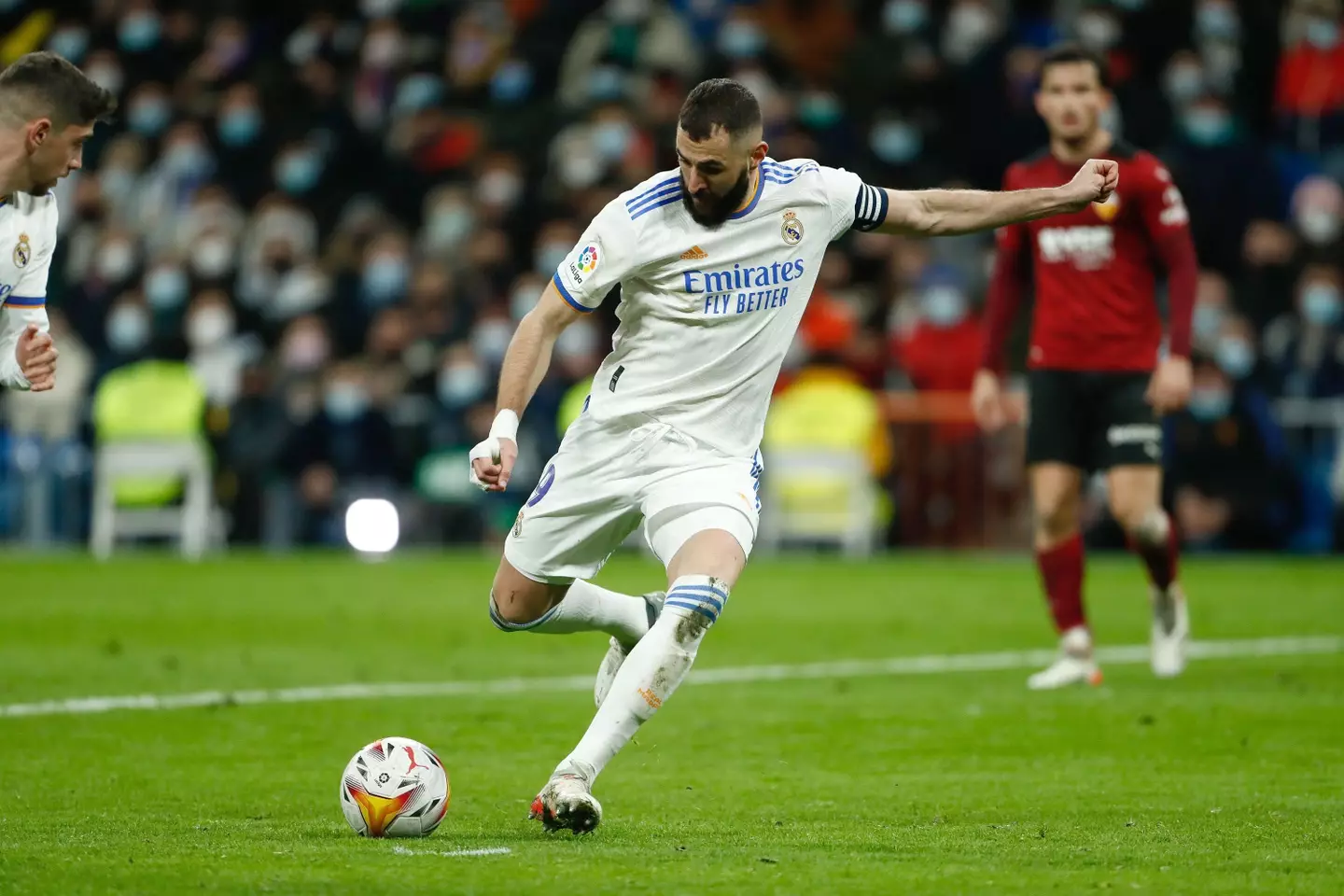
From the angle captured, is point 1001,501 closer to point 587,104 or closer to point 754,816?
point 587,104

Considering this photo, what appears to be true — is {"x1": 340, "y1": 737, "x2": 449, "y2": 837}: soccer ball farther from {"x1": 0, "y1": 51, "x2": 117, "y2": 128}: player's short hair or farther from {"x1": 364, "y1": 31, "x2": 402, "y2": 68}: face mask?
{"x1": 364, "y1": 31, "x2": 402, "y2": 68}: face mask

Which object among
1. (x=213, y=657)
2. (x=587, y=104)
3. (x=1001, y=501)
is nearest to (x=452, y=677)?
(x=213, y=657)

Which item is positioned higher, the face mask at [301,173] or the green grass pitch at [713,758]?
the face mask at [301,173]

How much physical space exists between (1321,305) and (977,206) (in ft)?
42.6

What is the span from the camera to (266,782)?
7.63 m

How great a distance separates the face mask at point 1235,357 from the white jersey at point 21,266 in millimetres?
13634

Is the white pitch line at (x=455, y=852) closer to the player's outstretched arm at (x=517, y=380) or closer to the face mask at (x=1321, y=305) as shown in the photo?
the player's outstretched arm at (x=517, y=380)

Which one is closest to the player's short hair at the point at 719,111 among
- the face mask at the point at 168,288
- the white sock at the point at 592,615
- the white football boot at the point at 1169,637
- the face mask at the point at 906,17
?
the white sock at the point at 592,615

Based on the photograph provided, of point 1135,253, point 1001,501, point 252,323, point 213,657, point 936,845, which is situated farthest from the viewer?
point 252,323

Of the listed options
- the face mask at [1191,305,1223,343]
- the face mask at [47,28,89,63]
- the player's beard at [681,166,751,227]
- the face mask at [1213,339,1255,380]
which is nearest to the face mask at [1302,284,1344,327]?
the face mask at [1213,339,1255,380]

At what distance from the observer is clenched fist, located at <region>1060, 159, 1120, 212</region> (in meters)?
7.16

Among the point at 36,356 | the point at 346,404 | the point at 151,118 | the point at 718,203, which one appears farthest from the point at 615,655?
the point at 151,118

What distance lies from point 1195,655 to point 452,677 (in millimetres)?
4150

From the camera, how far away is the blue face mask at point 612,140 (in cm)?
2272
